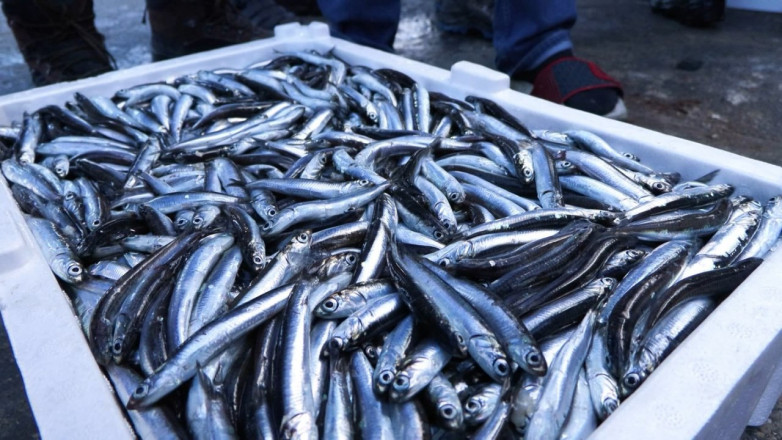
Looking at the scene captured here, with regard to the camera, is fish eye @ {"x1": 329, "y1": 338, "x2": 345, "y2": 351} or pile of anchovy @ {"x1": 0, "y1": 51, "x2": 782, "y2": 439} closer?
pile of anchovy @ {"x1": 0, "y1": 51, "x2": 782, "y2": 439}

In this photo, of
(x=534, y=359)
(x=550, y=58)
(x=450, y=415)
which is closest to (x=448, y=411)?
(x=450, y=415)

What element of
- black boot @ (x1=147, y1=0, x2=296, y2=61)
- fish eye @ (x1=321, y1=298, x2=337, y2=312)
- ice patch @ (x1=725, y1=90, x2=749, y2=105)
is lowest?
ice patch @ (x1=725, y1=90, x2=749, y2=105)

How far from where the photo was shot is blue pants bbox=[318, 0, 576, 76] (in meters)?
4.00

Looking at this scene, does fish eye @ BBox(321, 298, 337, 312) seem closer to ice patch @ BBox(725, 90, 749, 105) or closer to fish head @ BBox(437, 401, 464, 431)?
fish head @ BBox(437, 401, 464, 431)

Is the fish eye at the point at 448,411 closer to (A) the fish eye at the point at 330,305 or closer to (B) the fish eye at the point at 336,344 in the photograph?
(B) the fish eye at the point at 336,344

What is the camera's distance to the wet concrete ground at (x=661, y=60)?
4090 millimetres

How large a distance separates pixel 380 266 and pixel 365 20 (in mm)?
A: 3246

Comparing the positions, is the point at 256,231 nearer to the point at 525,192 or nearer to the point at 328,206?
the point at 328,206

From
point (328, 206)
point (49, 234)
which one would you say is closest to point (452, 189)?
point (328, 206)

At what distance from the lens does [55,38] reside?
4793 mm

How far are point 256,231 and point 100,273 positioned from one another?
620 mm

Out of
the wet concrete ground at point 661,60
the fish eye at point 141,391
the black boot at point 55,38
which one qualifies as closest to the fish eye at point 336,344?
the fish eye at point 141,391

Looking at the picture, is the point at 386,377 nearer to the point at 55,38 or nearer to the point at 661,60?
the point at 55,38

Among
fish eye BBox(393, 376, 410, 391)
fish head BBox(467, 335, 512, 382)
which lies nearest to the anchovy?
fish eye BBox(393, 376, 410, 391)
